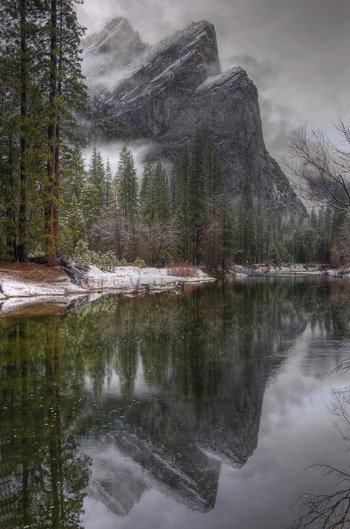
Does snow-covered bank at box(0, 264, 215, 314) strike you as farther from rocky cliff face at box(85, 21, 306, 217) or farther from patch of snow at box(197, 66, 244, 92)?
patch of snow at box(197, 66, 244, 92)

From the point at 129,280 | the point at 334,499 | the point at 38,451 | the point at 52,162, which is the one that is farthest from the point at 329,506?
the point at 129,280

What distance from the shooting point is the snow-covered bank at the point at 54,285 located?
21.6m

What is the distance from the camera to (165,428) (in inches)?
256

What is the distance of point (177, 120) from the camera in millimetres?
182875

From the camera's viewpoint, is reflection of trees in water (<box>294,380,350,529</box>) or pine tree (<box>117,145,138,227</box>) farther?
pine tree (<box>117,145,138,227</box>)

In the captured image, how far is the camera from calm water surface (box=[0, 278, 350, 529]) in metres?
4.56

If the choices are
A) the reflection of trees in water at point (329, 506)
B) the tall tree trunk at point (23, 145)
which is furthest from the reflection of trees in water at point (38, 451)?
the tall tree trunk at point (23, 145)

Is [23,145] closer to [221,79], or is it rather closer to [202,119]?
[202,119]

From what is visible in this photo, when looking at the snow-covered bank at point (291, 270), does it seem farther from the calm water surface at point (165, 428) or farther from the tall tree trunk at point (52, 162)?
the calm water surface at point (165, 428)

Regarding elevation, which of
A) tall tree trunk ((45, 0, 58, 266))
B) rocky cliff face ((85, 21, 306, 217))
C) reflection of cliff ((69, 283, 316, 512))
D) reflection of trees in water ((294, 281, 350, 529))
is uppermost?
rocky cliff face ((85, 21, 306, 217))

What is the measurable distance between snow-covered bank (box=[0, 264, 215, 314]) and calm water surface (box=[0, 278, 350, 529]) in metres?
8.40

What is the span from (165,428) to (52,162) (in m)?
21.3

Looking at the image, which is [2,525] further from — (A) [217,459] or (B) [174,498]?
(A) [217,459]

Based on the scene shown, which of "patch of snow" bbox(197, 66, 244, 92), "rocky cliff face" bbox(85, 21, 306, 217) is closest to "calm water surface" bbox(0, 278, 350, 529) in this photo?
"rocky cliff face" bbox(85, 21, 306, 217)
